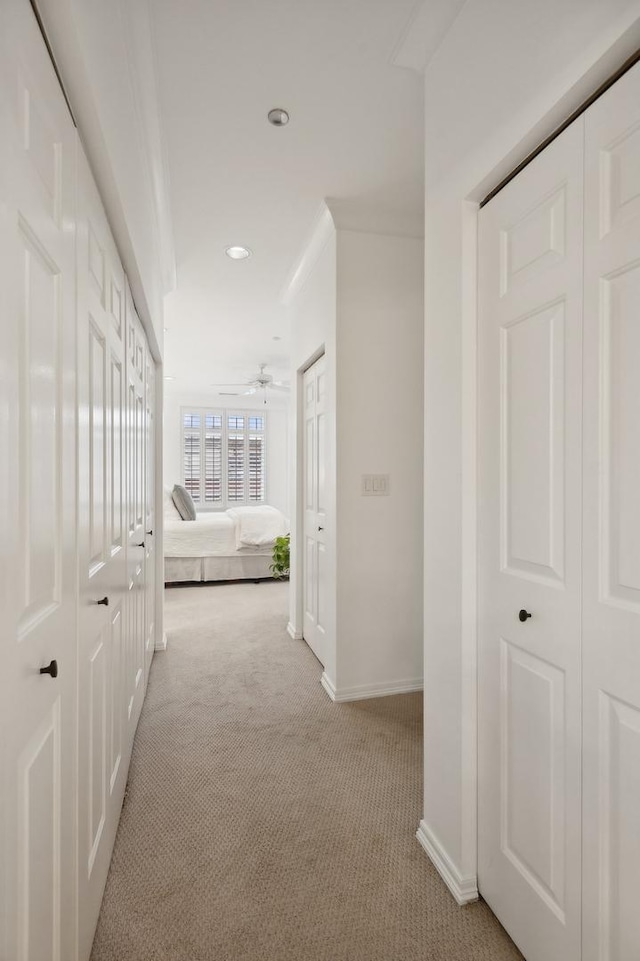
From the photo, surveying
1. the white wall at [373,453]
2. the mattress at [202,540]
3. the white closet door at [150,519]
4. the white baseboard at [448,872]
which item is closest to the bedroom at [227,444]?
the mattress at [202,540]

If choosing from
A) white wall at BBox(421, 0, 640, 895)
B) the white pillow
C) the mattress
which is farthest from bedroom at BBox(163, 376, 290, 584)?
white wall at BBox(421, 0, 640, 895)

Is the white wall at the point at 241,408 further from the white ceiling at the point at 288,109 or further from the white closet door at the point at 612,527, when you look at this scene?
the white closet door at the point at 612,527

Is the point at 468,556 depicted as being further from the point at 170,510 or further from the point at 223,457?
the point at 223,457

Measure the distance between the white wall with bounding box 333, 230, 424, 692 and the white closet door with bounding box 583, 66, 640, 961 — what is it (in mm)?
1739

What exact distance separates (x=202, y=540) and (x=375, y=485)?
10.7ft

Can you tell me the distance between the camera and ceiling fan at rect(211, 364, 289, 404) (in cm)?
651

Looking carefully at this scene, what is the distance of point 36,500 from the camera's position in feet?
2.78

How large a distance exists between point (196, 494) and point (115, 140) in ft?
24.3

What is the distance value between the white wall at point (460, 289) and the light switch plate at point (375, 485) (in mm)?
1094

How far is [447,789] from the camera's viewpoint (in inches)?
60.5

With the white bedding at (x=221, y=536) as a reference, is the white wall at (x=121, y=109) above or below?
above

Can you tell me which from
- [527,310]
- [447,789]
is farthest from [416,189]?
[447,789]

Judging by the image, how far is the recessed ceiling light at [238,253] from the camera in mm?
3195

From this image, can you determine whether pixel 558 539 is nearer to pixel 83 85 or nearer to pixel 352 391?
pixel 83 85
